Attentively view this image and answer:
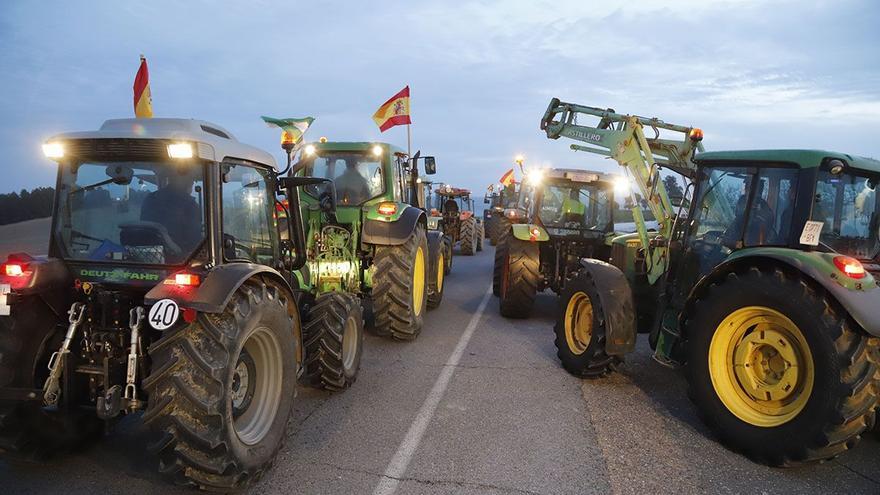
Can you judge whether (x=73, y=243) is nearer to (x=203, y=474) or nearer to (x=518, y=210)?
(x=203, y=474)

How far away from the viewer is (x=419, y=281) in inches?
302

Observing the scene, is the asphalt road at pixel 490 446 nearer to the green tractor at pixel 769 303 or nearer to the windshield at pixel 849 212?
the green tractor at pixel 769 303

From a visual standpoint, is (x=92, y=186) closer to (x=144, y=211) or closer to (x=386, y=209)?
(x=144, y=211)

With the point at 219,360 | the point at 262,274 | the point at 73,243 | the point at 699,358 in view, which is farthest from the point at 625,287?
the point at 73,243

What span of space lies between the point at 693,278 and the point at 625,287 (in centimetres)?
63

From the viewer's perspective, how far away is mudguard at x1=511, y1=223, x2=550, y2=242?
8195 millimetres

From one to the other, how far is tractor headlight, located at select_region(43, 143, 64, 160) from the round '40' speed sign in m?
1.33

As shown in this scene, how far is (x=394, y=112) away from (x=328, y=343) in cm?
847

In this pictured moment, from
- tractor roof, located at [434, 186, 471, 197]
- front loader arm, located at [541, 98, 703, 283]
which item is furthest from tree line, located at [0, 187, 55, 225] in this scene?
front loader arm, located at [541, 98, 703, 283]

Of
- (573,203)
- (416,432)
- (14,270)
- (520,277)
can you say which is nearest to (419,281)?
(520,277)

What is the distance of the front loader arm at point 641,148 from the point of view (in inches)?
242

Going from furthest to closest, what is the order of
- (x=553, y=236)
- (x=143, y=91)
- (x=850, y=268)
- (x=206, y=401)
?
(x=553, y=236)
(x=143, y=91)
(x=850, y=268)
(x=206, y=401)

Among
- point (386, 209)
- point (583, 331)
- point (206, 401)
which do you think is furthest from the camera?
point (386, 209)

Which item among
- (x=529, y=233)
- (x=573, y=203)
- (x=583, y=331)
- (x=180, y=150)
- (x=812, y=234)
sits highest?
(x=180, y=150)
